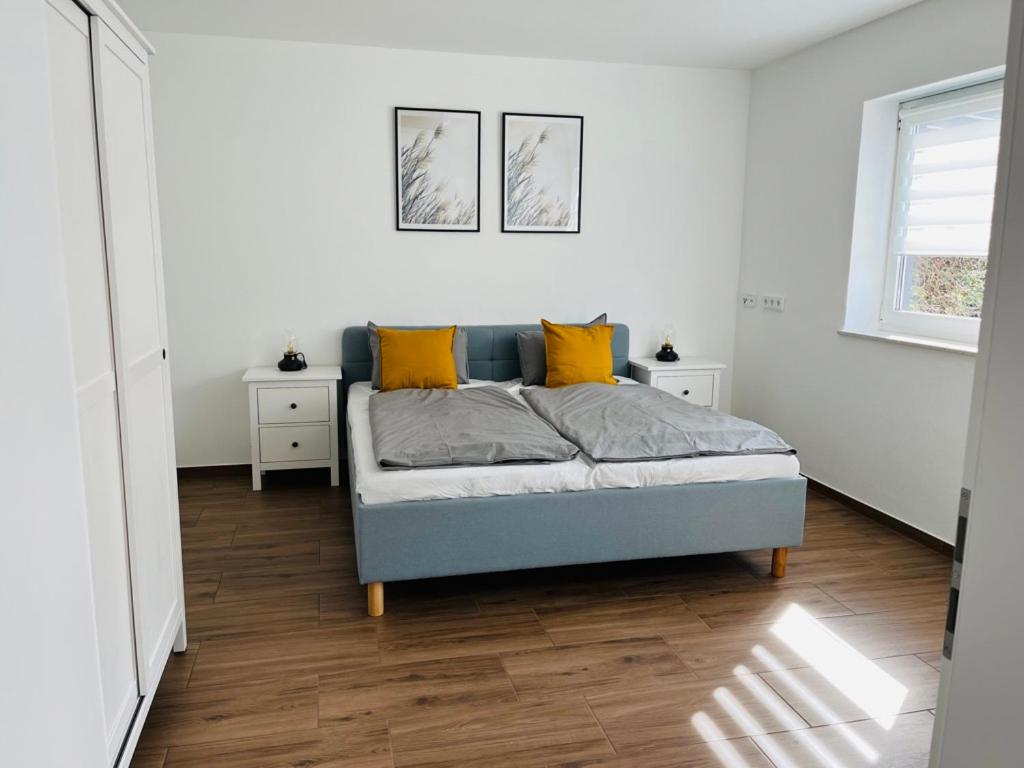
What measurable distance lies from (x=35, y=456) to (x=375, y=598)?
1869 millimetres

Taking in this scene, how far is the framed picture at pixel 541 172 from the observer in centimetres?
458

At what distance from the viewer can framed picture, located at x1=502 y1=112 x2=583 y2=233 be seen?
4.58m

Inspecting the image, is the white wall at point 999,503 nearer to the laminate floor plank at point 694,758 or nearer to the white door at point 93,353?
the laminate floor plank at point 694,758

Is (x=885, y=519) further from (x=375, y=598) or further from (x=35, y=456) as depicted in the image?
(x=35, y=456)

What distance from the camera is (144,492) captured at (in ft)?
6.90

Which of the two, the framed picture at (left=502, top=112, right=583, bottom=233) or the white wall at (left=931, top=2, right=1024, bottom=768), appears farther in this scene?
the framed picture at (left=502, top=112, right=583, bottom=233)

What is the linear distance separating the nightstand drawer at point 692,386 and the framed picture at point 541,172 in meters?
1.11

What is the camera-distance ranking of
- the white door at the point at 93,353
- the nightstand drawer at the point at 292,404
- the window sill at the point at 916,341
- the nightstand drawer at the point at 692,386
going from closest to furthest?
the white door at the point at 93,353
the window sill at the point at 916,341
the nightstand drawer at the point at 292,404
the nightstand drawer at the point at 692,386

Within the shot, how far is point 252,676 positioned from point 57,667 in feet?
4.53

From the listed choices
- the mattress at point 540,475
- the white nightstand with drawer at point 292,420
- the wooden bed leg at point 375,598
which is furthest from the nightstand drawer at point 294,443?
the wooden bed leg at point 375,598

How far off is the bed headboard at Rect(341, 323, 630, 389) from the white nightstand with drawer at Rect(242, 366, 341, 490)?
10.2 inches

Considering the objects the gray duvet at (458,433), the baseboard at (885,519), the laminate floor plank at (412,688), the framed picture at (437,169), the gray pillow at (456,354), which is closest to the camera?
the laminate floor plank at (412,688)

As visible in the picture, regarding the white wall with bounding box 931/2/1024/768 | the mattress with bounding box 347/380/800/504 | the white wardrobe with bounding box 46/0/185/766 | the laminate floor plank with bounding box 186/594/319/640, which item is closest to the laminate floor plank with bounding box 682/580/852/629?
the mattress with bounding box 347/380/800/504

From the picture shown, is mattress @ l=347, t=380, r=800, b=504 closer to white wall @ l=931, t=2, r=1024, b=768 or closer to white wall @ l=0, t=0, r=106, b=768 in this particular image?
white wall @ l=0, t=0, r=106, b=768
